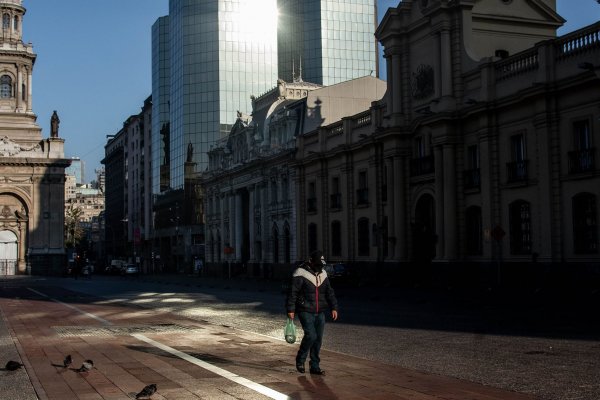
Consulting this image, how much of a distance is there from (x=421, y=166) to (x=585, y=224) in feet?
41.9

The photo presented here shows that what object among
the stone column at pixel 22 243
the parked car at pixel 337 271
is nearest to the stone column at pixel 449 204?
the parked car at pixel 337 271

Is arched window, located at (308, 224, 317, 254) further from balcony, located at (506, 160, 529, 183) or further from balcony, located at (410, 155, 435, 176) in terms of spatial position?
balcony, located at (506, 160, 529, 183)

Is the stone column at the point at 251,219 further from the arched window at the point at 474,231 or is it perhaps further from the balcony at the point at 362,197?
the arched window at the point at 474,231

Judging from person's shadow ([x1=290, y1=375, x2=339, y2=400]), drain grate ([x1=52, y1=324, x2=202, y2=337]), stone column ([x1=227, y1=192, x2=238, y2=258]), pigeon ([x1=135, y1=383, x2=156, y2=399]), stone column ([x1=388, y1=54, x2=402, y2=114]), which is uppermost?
stone column ([x1=388, y1=54, x2=402, y2=114])

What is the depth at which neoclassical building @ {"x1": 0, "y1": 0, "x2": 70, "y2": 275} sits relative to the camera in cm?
9181

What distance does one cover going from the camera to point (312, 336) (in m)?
12.0

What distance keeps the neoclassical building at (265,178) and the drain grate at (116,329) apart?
41.4 meters

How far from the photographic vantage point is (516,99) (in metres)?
36.8

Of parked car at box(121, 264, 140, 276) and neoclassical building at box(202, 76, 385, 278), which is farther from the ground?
neoclassical building at box(202, 76, 385, 278)

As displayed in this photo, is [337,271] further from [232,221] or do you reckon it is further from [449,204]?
[232,221]

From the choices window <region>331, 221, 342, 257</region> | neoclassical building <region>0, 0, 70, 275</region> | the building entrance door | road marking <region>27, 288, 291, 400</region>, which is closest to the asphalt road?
road marking <region>27, 288, 291, 400</region>

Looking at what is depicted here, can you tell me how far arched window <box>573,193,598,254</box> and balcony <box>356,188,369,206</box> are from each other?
18844 mm

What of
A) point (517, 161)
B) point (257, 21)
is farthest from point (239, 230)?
point (257, 21)

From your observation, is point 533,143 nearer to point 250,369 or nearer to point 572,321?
point 572,321
